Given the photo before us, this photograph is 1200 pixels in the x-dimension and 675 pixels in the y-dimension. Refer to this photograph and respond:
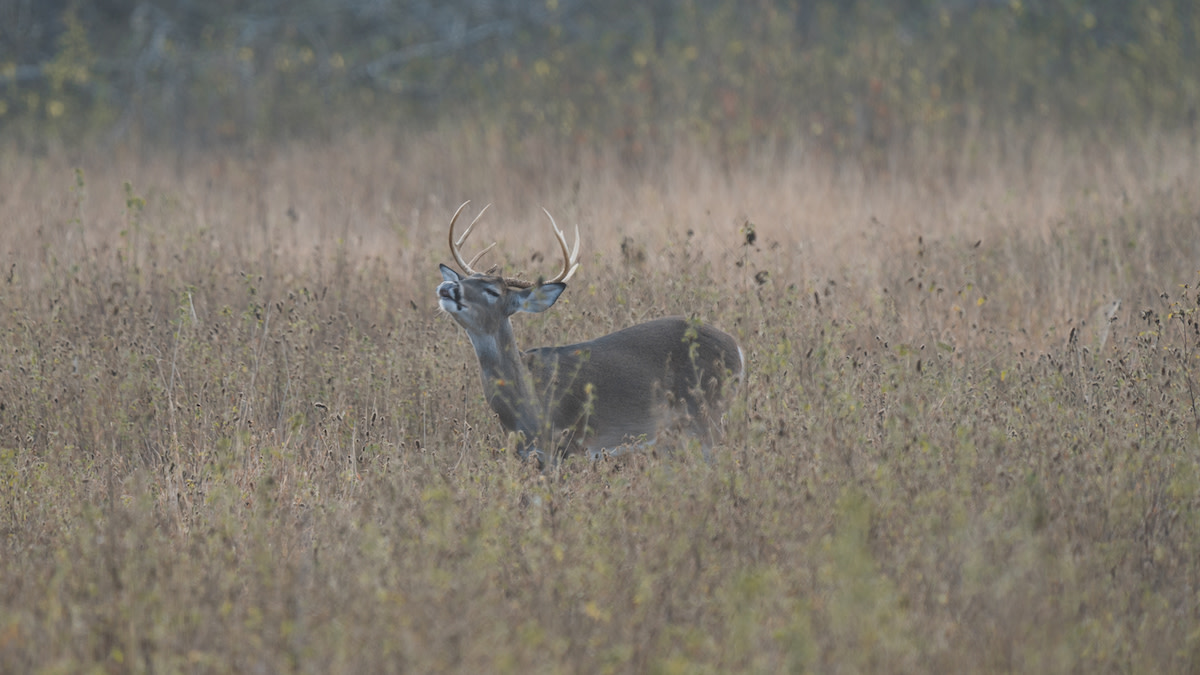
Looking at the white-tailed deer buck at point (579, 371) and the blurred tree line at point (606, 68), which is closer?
the white-tailed deer buck at point (579, 371)

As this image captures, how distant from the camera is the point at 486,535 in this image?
3.88 meters

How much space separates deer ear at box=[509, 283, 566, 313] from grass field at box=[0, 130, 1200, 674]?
0.66m

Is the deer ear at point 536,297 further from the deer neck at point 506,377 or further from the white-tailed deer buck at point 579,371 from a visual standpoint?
the deer neck at point 506,377

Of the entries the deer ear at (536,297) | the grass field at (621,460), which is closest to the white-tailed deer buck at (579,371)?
the deer ear at (536,297)

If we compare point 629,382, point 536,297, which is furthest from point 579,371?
point 536,297

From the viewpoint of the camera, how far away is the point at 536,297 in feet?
17.9

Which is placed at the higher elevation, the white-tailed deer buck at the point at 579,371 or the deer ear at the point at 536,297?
the deer ear at the point at 536,297

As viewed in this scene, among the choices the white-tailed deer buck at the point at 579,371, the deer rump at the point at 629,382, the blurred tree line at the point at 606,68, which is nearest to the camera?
the white-tailed deer buck at the point at 579,371

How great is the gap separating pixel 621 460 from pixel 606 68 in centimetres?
1039

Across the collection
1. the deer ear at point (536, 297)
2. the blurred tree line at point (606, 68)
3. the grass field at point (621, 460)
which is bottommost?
the grass field at point (621, 460)

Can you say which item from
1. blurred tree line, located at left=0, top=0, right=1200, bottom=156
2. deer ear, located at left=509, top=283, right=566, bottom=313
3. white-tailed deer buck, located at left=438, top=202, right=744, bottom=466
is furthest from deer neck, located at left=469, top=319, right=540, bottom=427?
blurred tree line, located at left=0, top=0, right=1200, bottom=156

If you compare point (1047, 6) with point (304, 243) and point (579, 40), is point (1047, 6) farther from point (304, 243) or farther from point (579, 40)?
point (304, 243)

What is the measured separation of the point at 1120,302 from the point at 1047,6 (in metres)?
11.0

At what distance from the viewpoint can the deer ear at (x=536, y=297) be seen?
17.8 ft
